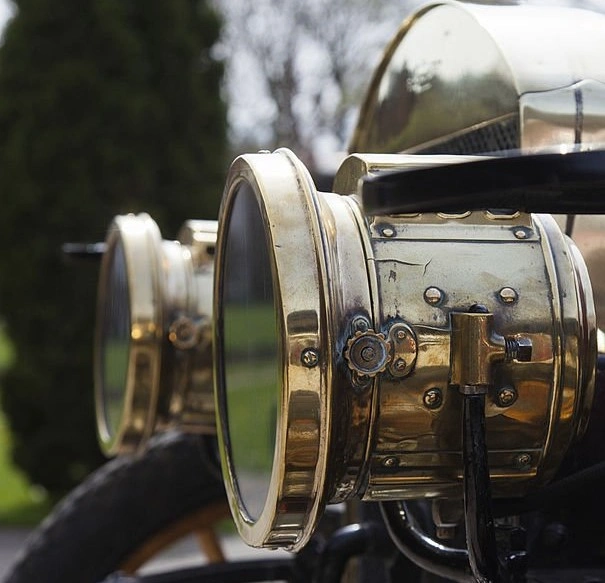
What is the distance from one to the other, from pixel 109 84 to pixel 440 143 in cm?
434

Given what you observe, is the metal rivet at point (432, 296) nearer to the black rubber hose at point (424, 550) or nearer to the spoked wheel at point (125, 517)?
the black rubber hose at point (424, 550)

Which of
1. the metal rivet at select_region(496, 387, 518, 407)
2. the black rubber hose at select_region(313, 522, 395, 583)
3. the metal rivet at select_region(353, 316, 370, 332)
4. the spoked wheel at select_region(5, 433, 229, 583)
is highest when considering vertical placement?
the metal rivet at select_region(353, 316, 370, 332)

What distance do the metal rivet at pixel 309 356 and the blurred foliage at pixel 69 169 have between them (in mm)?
4511

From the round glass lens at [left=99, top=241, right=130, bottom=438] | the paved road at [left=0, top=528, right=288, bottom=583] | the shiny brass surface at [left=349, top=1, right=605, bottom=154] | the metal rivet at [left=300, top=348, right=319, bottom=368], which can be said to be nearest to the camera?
the metal rivet at [left=300, top=348, right=319, bottom=368]

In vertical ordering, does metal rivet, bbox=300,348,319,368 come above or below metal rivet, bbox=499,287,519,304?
below

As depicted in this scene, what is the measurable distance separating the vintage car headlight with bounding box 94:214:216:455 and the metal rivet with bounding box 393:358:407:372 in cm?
58

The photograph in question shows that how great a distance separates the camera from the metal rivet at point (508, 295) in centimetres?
76

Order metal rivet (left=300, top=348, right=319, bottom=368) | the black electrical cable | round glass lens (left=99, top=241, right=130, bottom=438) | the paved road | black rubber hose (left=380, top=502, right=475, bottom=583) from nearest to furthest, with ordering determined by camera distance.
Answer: the black electrical cable < metal rivet (left=300, top=348, right=319, bottom=368) < black rubber hose (left=380, top=502, right=475, bottom=583) < round glass lens (left=99, top=241, right=130, bottom=438) < the paved road

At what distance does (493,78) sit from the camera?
1007 mm

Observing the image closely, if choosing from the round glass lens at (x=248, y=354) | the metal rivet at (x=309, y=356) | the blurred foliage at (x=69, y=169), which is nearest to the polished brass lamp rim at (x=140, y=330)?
the round glass lens at (x=248, y=354)

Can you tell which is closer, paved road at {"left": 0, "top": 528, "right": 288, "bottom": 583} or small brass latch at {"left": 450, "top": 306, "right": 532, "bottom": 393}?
small brass latch at {"left": 450, "top": 306, "right": 532, "bottom": 393}

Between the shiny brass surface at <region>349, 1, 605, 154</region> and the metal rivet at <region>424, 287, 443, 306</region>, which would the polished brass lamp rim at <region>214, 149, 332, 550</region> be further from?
the shiny brass surface at <region>349, 1, 605, 154</region>

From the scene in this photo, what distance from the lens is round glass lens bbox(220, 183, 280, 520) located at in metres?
0.91

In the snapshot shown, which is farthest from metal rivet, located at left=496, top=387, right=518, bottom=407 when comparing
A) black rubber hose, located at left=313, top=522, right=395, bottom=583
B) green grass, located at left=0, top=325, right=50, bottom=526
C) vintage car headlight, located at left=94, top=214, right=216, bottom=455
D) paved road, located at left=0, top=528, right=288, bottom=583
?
green grass, located at left=0, top=325, right=50, bottom=526
